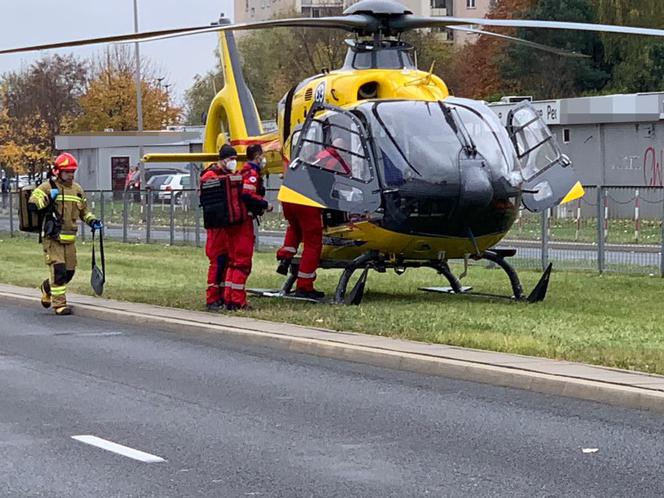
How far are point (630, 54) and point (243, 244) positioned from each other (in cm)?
5150

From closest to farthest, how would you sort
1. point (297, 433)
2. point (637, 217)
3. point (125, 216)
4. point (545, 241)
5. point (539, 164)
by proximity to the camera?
point (297, 433) < point (539, 164) < point (637, 217) < point (545, 241) < point (125, 216)

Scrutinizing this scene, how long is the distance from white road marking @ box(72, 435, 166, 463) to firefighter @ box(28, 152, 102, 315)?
8575 millimetres

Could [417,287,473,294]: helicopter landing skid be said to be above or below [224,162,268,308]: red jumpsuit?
below

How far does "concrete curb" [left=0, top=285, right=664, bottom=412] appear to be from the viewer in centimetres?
1042

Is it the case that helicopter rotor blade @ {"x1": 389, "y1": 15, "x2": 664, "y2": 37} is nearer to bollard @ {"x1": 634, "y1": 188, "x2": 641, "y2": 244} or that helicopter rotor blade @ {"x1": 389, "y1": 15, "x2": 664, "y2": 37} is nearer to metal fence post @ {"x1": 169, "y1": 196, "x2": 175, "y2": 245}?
bollard @ {"x1": 634, "y1": 188, "x2": 641, "y2": 244}

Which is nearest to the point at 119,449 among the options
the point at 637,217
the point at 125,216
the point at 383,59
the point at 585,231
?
the point at 383,59

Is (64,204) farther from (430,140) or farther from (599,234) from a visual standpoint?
(599,234)

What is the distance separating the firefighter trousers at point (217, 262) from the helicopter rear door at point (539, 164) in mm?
3787

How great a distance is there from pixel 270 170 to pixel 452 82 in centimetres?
6084

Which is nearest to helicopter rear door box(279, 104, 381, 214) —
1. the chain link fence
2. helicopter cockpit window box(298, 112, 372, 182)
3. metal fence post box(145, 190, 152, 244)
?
helicopter cockpit window box(298, 112, 372, 182)

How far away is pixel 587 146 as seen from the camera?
4116 centimetres

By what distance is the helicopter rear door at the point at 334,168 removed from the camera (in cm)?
1645

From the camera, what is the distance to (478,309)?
A: 16234mm

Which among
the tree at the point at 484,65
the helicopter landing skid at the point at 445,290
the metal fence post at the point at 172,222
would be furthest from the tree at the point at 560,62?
the helicopter landing skid at the point at 445,290
